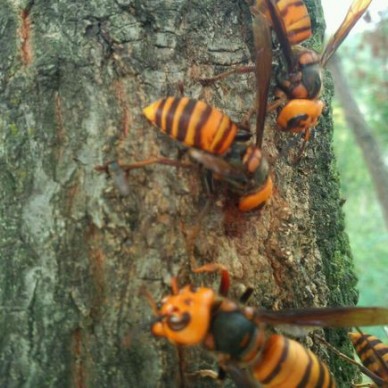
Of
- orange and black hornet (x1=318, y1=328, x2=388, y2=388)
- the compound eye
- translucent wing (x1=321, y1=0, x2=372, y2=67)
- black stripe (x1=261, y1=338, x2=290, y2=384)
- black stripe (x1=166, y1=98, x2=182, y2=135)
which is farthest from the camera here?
translucent wing (x1=321, y1=0, x2=372, y2=67)

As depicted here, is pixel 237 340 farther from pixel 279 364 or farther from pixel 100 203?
pixel 100 203

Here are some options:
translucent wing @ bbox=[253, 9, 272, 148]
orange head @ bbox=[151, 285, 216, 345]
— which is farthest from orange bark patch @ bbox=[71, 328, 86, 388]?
translucent wing @ bbox=[253, 9, 272, 148]

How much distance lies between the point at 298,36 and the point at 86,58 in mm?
1241

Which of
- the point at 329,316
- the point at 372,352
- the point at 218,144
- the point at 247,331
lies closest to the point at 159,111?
the point at 218,144

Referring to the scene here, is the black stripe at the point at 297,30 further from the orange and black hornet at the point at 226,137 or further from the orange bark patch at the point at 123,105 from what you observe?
the orange bark patch at the point at 123,105

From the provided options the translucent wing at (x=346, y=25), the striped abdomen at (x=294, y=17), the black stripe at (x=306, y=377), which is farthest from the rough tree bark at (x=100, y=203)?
the translucent wing at (x=346, y=25)

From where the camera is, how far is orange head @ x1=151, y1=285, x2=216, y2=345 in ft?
6.70

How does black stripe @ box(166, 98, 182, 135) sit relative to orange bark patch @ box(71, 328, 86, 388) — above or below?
above

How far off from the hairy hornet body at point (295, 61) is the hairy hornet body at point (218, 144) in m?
0.42

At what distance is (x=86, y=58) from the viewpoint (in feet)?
7.55

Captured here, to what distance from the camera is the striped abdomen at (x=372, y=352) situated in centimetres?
291

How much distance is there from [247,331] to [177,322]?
0.37 metres

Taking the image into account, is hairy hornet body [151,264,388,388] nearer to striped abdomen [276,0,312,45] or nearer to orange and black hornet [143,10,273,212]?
orange and black hornet [143,10,273,212]

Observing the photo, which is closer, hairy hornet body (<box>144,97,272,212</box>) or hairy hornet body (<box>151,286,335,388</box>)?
hairy hornet body (<box>151,286,335,388</box>)
